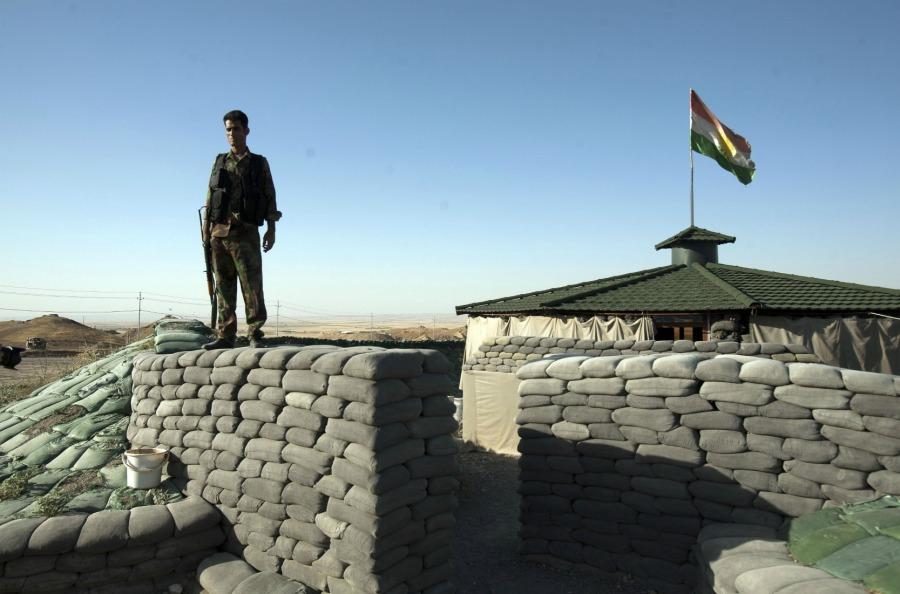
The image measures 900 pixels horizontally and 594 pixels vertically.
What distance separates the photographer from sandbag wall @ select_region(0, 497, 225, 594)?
13.6ft

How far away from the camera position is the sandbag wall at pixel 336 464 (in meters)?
3.77

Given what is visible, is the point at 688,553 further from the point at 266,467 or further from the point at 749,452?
the point at 266,467

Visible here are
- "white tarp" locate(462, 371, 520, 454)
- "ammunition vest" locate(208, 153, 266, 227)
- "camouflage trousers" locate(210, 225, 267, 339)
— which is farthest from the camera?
"white tarp" locate(462, 371, 520, 454)

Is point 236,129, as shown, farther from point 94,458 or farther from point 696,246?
point 696,246

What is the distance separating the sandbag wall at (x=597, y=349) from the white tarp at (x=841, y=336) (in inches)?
104

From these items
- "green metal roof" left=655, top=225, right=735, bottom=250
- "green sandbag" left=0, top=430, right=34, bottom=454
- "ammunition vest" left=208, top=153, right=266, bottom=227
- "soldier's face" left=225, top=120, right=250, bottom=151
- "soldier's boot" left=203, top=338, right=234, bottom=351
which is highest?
"green metal roof" left=655, top=225, right=735, bottom=250

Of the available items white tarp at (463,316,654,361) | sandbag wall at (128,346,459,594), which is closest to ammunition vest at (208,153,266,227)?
sandbag wall at (128,346,459,594)

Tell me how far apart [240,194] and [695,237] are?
13019 millimetres

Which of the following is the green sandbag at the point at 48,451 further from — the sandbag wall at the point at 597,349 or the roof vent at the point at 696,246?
the roof vent at the point at 696,246

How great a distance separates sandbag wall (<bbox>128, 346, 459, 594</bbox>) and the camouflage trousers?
0.75 metres

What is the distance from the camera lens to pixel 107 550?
4.30 metres

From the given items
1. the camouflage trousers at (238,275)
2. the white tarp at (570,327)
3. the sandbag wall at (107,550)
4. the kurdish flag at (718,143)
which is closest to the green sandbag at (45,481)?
the sandbag wall at (107,550)

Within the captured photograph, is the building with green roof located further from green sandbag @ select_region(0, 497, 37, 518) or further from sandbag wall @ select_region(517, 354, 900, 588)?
green sandbag @ select_region(0, 497, 37, 518)

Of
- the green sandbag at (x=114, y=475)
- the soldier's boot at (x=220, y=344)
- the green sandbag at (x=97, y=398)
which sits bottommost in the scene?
the green sandbag at (x=114, y=475)
